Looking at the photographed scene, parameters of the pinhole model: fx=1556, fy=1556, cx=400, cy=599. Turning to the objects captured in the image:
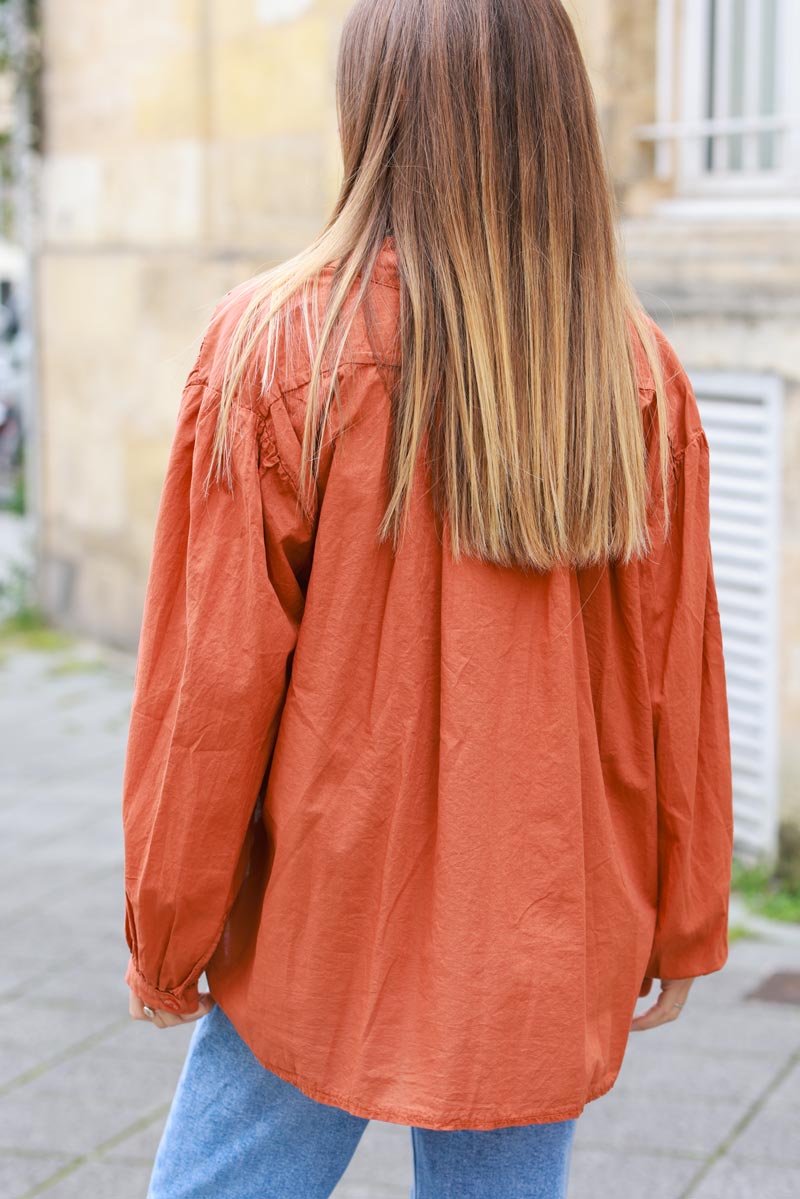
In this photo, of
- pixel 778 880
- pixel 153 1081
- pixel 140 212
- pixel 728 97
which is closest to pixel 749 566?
pixel 778 880

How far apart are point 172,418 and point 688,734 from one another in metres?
5.76

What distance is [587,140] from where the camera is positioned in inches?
69.4

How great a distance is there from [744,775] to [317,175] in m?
3.26

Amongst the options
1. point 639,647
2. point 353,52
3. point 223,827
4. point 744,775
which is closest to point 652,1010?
point 639,647

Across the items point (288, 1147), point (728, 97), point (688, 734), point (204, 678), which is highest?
point (728, 97)

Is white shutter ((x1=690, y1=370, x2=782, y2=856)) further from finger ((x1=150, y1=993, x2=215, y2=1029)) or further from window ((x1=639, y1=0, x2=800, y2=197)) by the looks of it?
finger ((x1=150, y1=993, x2=215, y2=1029))

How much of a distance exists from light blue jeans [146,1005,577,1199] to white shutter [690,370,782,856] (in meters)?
2.91

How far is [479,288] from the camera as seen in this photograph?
1682 millimetres

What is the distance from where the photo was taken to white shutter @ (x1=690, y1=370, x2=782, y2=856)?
4551 millimetres

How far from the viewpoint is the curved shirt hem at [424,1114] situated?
66.0 inches

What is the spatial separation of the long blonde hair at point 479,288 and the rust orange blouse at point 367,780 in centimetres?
3

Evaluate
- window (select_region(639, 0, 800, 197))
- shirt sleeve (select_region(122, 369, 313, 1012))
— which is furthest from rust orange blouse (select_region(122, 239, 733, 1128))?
window (select_region(639, 0, 800, 197))

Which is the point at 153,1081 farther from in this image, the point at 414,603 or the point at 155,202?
the point at 155,202

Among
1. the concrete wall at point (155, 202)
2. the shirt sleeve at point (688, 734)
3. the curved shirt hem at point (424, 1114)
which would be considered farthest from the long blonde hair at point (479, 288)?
the concrete wall at point (155, 202)
